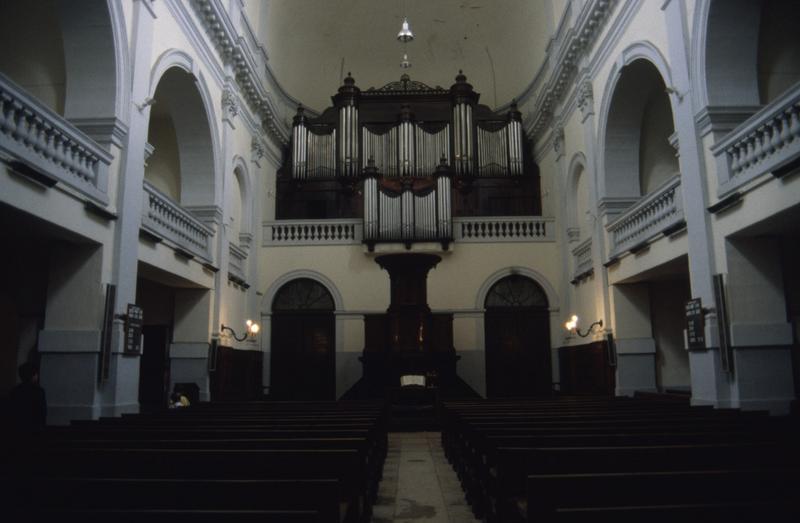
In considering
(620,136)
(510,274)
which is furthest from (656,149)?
(510,274)

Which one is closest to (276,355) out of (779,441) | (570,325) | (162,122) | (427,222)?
(427,222)

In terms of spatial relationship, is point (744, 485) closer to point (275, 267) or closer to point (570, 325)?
point (570, 325)

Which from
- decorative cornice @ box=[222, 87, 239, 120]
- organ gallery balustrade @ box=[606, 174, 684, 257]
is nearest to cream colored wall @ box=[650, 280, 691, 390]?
organ gallery balustrade @ box=[606, 174, 684, 257]

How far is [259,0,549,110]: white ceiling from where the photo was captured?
18.2 meters

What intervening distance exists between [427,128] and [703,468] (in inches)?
581

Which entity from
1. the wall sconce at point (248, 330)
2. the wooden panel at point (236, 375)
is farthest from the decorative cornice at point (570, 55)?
the wooden panel at point (236, 375)

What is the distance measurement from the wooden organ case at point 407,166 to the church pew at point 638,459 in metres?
11.2

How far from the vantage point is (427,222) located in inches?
631

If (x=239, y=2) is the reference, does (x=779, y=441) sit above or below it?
below

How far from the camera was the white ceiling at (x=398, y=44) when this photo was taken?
59.6 ft

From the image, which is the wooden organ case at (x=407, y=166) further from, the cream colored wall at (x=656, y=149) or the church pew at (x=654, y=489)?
the church pew at (x=654, y=489)

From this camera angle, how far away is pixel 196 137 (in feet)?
41.9

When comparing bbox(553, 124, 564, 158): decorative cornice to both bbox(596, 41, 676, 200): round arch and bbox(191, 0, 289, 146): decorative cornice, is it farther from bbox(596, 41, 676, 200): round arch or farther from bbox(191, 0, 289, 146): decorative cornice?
bbox(191, 0, 289, 146): decorative cornice

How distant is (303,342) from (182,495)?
45.4 ft
